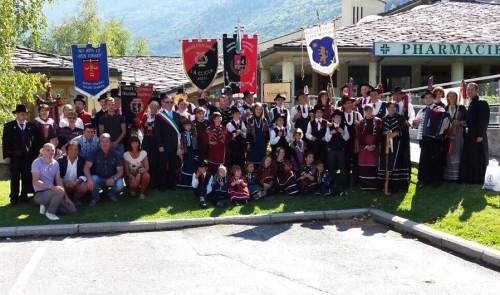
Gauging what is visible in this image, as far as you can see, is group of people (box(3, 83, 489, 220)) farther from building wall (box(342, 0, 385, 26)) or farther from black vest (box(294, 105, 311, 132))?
building wall (box(342, 0, 385, 26))

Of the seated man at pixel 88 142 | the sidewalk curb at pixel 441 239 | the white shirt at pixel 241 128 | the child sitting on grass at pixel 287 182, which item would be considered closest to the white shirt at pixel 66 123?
the seated man at pixel 88 142

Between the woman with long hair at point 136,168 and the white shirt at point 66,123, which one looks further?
the white shirt at point 66,123

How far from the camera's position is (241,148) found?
11461mm

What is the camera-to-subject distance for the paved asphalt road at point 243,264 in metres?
6.09

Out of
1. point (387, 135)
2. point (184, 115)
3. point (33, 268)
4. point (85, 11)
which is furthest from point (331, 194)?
point (85, 11)

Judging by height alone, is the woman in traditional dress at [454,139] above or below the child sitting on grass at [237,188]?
above

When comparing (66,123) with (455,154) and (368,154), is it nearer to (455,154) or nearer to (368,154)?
(368,154)

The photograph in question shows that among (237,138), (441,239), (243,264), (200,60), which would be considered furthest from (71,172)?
(441,239)

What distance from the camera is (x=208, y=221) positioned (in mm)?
9383

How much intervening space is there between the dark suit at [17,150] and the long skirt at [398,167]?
6.34 m

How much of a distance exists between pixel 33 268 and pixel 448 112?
719 cm

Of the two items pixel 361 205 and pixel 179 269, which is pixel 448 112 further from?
pixel 179 269

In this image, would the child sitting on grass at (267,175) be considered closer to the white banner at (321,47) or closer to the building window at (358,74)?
the white banner at (321,47)

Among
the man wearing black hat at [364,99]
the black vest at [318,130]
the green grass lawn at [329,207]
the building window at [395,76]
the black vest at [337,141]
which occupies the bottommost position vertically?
the green grass lawn at [329,207]
